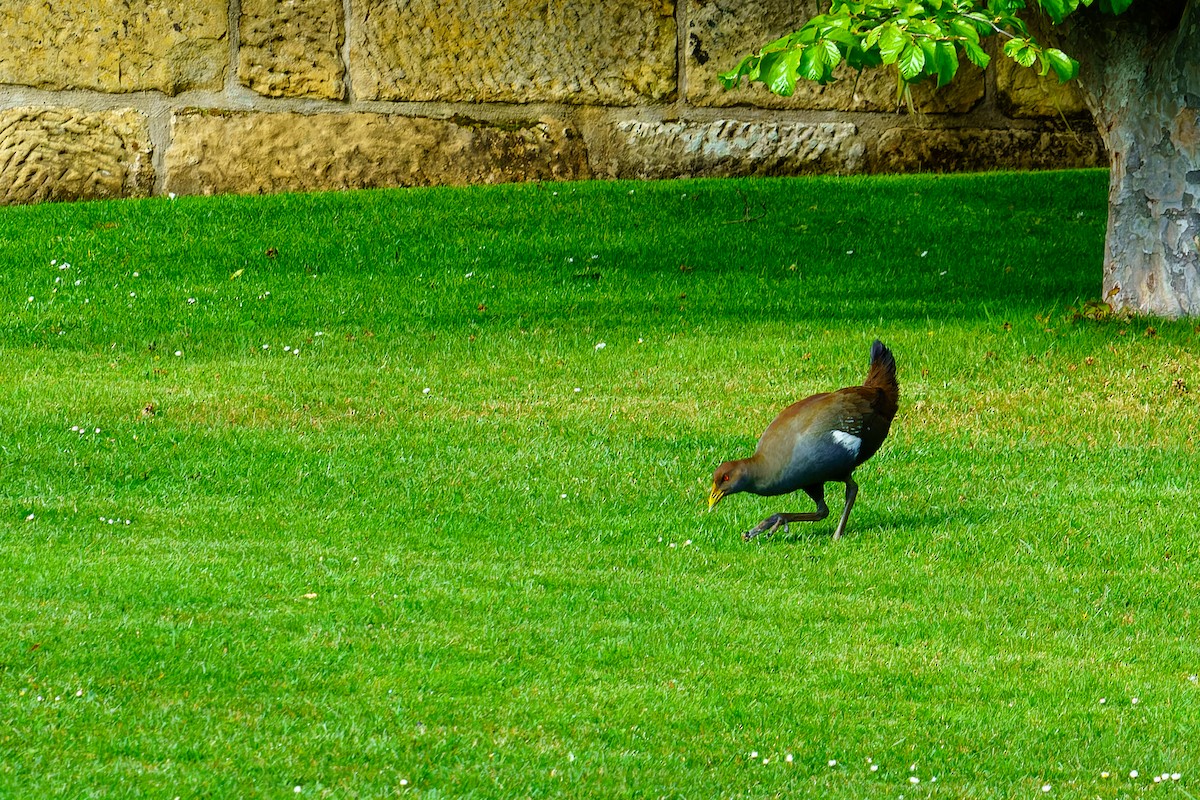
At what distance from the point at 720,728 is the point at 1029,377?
563 centimetres

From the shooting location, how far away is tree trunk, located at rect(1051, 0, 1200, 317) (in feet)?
35.5

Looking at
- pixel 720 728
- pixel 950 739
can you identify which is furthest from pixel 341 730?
pixel 950 739

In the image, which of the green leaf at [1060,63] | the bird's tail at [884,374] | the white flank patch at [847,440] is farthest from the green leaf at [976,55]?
the white flank patch at [847,440]

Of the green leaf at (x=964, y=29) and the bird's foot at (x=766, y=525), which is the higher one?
the green leaf at (x=964, y=29)

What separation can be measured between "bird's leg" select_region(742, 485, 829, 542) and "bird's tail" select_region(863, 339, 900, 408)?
1.72ft

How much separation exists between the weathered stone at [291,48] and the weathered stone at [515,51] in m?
0.21

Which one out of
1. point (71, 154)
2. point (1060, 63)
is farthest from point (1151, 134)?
point (71, 154)

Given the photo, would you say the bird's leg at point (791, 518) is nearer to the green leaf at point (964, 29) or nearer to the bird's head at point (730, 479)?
the bird's head at point (730, 479)

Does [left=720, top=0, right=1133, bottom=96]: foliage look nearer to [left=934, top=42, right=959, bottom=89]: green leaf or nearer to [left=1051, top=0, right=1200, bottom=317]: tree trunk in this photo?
[left=934, top=42, right=959, bottom=89]: green leaf

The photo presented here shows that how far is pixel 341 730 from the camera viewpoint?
4.91 meters

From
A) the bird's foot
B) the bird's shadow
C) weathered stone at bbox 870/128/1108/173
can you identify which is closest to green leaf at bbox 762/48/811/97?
the bird's foot

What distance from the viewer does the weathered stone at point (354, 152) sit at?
45.9ft

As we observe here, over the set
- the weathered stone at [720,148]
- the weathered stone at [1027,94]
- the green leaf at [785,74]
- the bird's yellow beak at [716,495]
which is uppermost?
the green leaf at [785,74]

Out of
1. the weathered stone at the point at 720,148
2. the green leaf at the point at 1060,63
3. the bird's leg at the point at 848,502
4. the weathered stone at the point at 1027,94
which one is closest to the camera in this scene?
the bird's leg at the point at 848,502
